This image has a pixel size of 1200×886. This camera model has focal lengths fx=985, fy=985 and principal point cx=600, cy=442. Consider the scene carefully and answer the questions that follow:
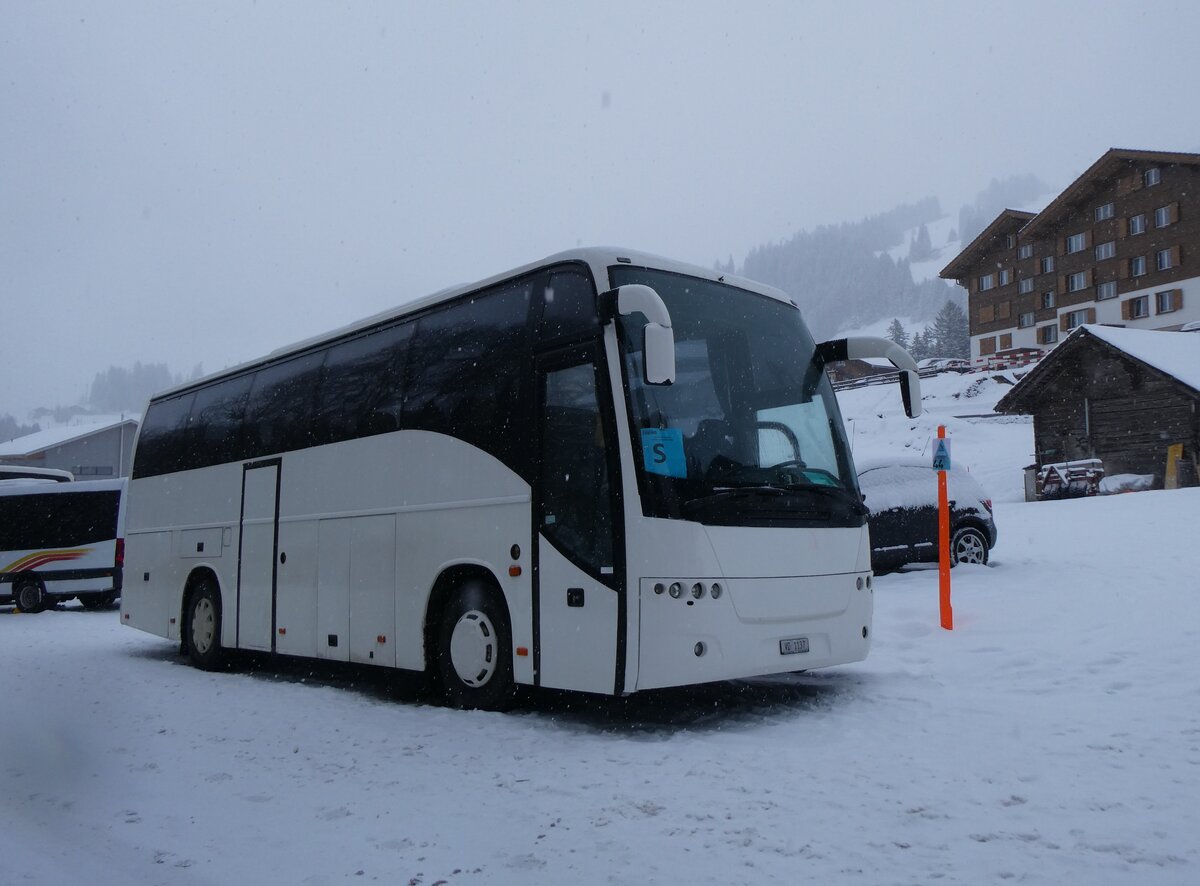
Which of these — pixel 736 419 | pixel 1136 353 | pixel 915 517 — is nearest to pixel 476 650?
pixel 736 419

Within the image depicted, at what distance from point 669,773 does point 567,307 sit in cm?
329

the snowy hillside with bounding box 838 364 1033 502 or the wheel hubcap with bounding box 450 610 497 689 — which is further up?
the snowy hillside with bounding box 838 364 1033 502

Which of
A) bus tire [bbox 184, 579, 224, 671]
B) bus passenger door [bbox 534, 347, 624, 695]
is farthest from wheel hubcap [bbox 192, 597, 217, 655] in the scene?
bus passenger door [bbox 534, 347, 624, 695]

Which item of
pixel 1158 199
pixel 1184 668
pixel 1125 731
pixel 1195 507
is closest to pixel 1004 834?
pixel 1125 731

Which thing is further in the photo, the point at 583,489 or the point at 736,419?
the point at 736,419

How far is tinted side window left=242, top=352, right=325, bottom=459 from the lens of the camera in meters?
10.2

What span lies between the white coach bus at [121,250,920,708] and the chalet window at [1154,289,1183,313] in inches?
1985

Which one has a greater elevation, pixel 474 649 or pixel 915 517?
pixel 915 517

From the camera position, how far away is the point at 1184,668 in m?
7.43

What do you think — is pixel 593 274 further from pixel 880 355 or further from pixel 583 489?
pixel 880 355

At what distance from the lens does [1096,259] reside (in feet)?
185

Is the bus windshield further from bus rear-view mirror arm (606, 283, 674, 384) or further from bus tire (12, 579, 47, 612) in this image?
bus tire (12, 579, 47, 612)

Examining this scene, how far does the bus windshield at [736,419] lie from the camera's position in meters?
6.45

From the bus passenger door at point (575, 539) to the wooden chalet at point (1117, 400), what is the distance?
2966cm
